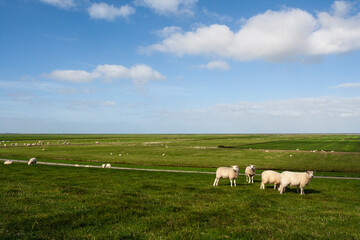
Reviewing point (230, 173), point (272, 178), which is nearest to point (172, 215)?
point (230, 173)

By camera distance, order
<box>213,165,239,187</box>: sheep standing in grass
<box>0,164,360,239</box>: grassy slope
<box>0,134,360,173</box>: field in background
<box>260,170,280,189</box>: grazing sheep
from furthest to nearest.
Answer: <box>0,134,360,173</box>: field in background, <box>213,165,239,187</box>: sheep standing in grass, <box>260,170,280,189</box>: grazing sheep, <box>0,164,360,239</box>: grassy slope

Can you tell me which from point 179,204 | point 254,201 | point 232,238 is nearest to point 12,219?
point 179,204

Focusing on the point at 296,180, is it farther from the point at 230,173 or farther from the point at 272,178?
the point at 230,173

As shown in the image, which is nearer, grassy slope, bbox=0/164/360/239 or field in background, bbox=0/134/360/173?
grassy slope, bbox=0/164/360/239

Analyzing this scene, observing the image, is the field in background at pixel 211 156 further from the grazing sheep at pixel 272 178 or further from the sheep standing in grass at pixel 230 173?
the grazing sheep at pixel 272 178

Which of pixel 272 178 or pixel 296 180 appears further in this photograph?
pixel 272 178

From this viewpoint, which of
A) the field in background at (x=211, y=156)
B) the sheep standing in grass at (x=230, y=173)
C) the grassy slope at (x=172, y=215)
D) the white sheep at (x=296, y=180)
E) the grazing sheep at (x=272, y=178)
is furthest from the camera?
the field in background at (x=211, y=156)

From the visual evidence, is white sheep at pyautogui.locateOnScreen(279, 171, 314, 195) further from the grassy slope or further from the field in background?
the field in background

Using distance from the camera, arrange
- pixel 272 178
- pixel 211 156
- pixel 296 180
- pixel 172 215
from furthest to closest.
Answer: pixel 211 156
pixel 272 178
pixel 296 180
pixel 172 215

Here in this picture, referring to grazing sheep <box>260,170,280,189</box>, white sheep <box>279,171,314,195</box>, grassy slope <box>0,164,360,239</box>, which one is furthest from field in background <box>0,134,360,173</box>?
grassy slope <box>0,164,360,239</box>

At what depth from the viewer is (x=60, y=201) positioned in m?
14.4

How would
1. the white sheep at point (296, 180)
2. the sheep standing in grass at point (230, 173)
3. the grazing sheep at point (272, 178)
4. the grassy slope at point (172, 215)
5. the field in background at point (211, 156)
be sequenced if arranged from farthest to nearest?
the field in background at point (211, 156) < the sheep standing in grass at point (230, 173) < the grazing sheep at point (272, 178) < the white sheep at point (296, 180) < the grassy slope at point (172, 215)

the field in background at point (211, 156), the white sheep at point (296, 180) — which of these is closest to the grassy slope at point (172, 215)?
the white sheep at point (296, 180)

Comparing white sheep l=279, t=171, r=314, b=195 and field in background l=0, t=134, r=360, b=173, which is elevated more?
white sheep l=279, t=171, r=314, b=195
